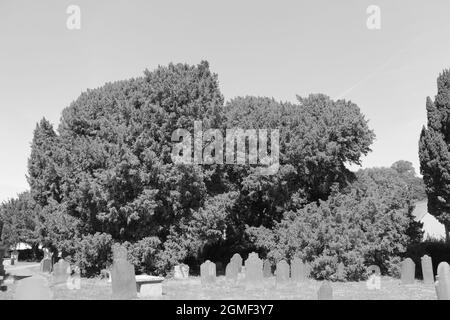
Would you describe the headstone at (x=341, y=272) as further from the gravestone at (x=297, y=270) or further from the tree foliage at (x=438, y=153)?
the tree foliage at (x=438, y=153)

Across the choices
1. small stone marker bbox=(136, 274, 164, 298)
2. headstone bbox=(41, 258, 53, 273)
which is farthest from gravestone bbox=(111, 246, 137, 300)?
headstone bbox=(41, 258, 53, 273)

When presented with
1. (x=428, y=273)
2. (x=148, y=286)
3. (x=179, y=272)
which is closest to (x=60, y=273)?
(x=179, y=272)

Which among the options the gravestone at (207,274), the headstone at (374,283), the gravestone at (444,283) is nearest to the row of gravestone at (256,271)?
the gravestone at (207,274)

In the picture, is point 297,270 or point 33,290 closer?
point 33,290

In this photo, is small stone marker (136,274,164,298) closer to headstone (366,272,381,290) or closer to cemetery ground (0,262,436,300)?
cemetery ground (0,262,436,300)

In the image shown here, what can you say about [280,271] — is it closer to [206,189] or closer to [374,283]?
[374,283]

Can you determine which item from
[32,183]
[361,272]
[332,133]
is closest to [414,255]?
[361,272]

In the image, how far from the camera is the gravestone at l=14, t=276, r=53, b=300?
10805mm

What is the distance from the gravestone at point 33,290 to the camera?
10.8 m

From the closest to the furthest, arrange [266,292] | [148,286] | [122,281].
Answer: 1. [122,281]
2. [148,286]
3. [266,292]

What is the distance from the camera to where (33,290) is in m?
10.9

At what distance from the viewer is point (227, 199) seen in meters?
28.1

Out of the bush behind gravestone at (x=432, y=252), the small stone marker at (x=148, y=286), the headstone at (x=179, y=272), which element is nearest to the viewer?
the small stone marker at (x=148, y=286)
